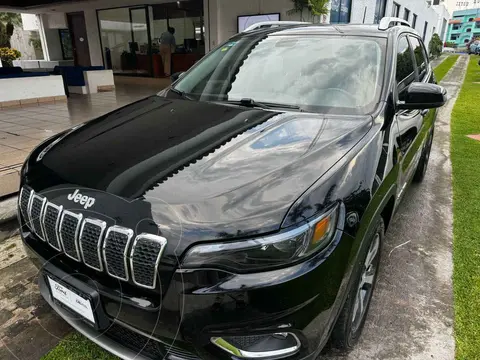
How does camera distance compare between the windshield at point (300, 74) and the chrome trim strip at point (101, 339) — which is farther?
the windshield at point (300, 74)

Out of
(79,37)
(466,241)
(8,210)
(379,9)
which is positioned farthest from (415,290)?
(79,37)

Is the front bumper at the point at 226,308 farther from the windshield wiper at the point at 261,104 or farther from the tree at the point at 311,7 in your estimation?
the tree at the point at 311,7

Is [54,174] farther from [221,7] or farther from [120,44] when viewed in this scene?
[120,44]

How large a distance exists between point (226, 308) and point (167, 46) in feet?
45.5

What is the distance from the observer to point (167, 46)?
546 inches

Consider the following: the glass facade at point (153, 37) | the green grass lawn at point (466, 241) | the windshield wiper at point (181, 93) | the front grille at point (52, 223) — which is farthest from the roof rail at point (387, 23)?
the glass facade at point (153, 37)

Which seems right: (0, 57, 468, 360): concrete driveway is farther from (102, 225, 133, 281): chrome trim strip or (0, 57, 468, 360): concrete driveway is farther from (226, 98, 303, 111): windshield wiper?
(226, 98, 303, 111): windshield wiper

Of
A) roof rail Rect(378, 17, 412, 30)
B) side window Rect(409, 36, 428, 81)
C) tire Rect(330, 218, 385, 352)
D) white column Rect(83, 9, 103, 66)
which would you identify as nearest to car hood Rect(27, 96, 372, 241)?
tire Rect(330, 218, 385, 352)

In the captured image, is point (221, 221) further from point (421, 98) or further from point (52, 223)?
point (421, 98)

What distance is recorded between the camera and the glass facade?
1306 cm

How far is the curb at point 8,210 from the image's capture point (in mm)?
3262

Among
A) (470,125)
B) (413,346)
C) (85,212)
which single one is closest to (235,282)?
(85,212)

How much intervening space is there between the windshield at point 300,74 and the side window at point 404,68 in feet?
0.77

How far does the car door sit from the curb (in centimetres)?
321
